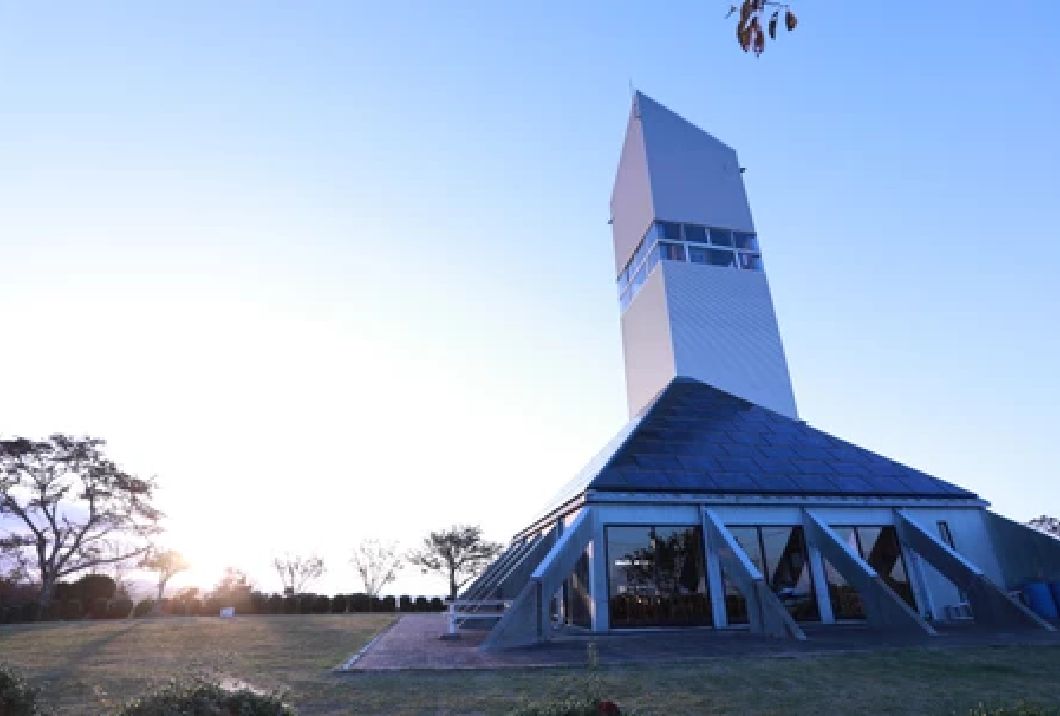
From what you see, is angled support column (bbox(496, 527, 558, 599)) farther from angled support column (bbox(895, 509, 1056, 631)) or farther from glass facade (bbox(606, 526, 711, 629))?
angled support column (bbox(895, 509, 1056, 631))

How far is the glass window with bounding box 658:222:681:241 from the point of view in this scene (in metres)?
30.1

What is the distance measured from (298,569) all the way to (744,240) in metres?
53.8

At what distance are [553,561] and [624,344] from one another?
20.4 meters

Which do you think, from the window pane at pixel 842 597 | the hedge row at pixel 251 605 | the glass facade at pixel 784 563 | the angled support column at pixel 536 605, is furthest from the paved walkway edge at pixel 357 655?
the hedge row at pixel 251 605

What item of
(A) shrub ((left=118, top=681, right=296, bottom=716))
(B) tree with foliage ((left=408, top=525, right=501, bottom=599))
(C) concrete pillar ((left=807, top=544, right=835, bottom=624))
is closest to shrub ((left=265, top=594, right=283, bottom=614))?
(B) tree with foliage ((left=408, top=525, right=501, bottom=599))

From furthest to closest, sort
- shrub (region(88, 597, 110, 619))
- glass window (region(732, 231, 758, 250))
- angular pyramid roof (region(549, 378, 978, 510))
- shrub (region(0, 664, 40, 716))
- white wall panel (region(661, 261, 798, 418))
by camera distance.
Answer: shrub (region(88, 597, 110, 619))
glass window (region(732, 231, 758, 250))
white wall panel (region(661, 261, 798, 418))
angular pyramid roof (region(549, 378, 978, 510))
shrub (region(0, 664, 40, 716))

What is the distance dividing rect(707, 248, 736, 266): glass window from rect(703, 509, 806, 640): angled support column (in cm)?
1736

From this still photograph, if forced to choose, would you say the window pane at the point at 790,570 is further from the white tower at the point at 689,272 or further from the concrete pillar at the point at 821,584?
the white tower at the point at 689,272

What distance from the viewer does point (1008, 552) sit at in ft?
59.0

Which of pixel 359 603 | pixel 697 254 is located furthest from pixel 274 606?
pixel 697 254

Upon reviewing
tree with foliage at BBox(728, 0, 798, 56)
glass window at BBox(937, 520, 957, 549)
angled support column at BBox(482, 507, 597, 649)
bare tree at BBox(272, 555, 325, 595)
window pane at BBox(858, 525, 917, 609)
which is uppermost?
bare tree at BBox(272, 555, 325, 595)

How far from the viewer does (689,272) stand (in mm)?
29219

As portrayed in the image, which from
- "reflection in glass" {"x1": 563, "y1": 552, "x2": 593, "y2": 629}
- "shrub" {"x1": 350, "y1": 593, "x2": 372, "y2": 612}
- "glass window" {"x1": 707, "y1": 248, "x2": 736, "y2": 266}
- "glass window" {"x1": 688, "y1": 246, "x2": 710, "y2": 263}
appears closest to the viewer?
"reflection in glass" {"x1": 563, "y1": 552, "x2": 593, "y2": 629}

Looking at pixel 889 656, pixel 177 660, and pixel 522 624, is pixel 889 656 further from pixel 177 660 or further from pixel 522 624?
pixel 177 660
